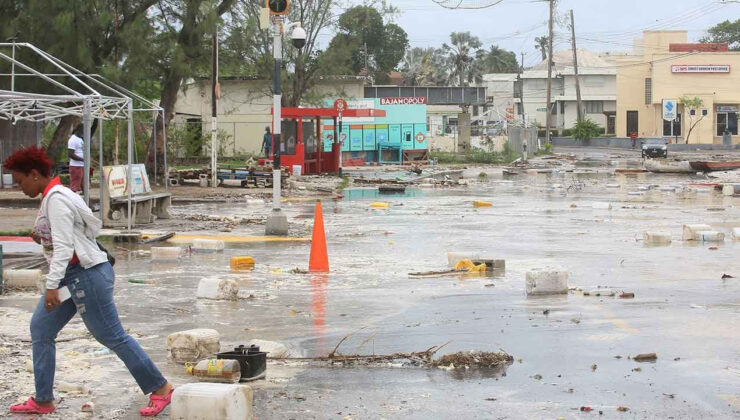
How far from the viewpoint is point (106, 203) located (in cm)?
1889

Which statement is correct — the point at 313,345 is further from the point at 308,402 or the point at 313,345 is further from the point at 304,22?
the point at 304,22

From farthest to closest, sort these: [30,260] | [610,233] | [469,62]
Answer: [469,62]
[610,233]
[30,260]

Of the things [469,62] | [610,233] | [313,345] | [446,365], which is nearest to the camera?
[446,365]

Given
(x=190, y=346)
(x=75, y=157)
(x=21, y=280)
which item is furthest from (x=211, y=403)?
(x=75, y=157)

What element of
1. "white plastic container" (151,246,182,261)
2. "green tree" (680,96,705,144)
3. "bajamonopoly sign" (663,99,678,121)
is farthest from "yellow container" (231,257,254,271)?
"bajamonopoly sign" (663,99,678,121)

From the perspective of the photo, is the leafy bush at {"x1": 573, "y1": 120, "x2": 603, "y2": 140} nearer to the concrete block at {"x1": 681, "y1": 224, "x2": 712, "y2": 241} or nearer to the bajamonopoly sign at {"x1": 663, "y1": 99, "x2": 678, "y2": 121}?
the bajamonopoly sign at {"x1": 663, "y1": 99, "x2": 678, "y2": 121}

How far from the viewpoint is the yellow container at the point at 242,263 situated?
553 inches

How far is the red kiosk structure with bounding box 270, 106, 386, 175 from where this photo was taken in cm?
3916

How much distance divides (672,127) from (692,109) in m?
3.07

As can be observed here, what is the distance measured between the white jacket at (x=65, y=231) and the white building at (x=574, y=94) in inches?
4304

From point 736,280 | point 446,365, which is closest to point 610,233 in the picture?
point 736,280

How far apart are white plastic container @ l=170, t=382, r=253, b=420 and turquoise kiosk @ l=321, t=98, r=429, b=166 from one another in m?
47.5

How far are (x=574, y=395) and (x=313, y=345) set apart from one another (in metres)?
2.62

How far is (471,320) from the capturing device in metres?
9.98
